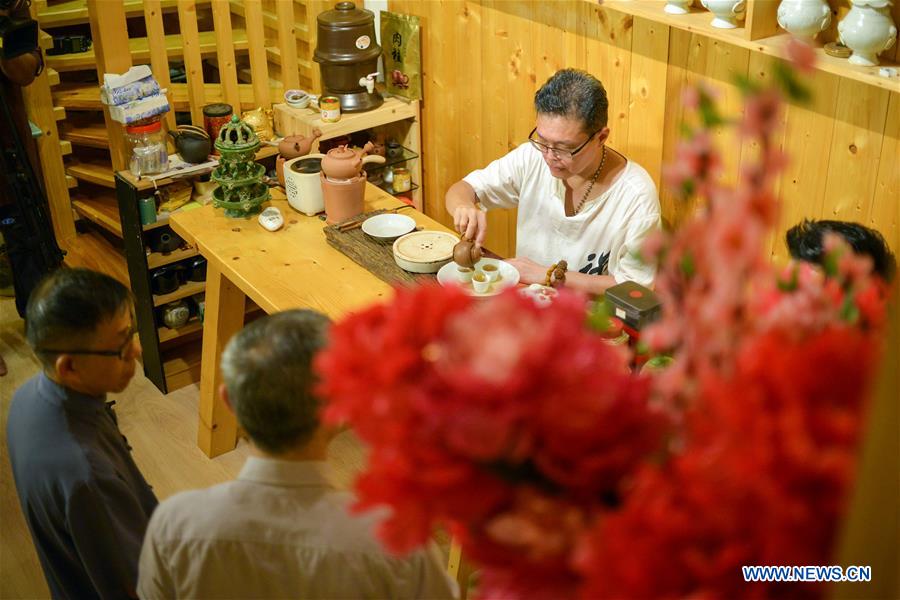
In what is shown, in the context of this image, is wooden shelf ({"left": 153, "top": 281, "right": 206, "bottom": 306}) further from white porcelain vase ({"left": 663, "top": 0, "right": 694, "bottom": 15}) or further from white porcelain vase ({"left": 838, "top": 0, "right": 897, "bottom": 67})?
Answer: white porcelain vase ({"left": 838, "top": 0, "right": 897, "bottom": 67})

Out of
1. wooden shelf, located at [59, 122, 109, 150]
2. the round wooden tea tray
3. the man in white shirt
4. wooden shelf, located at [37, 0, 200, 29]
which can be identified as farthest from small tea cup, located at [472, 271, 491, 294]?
wooden shelf, located at [37, 0, 200, 29]

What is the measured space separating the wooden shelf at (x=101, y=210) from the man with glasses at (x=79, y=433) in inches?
108

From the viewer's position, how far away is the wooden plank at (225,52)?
3.92m

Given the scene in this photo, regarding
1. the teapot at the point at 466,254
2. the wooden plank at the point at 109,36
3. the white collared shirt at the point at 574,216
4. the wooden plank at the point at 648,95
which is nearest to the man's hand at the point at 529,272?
the teapot at the point at 466,254

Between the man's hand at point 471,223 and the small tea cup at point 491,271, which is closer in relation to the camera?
the small tea cup at point 491,271

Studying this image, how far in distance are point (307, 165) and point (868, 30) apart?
188cm

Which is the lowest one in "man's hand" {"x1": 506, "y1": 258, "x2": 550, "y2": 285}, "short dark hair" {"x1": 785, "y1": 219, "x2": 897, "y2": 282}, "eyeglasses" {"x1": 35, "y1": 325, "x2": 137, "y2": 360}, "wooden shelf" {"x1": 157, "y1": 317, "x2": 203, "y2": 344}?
"wooden shelf" {"x1": 157, "y1": 317, "x2": 203, "y2": 344}

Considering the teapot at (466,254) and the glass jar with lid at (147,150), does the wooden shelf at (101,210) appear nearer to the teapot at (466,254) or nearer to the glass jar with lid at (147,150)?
the glass jar with lid at (147,150)

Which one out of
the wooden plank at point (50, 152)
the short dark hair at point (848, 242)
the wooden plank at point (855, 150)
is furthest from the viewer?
the wooden plank at point (50, 152)

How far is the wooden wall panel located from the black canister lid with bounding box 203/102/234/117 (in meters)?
0.92

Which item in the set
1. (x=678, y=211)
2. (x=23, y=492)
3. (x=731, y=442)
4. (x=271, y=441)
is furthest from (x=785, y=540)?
(x=678, y=211)

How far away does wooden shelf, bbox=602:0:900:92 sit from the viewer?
8.19ft

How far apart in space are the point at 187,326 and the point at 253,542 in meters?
2.69

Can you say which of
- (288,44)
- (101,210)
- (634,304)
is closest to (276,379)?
(634,304)
